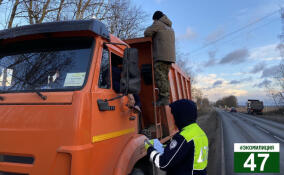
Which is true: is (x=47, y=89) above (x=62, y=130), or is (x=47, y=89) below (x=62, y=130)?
above

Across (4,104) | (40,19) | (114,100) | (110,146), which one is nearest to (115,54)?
(114,100)

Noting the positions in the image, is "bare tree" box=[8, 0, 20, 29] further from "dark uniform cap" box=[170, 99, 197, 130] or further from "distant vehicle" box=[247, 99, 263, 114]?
"distant vehicle" box=[247, 99, 263, 114]

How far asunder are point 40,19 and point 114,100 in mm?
9781

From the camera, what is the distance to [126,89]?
2383 mm

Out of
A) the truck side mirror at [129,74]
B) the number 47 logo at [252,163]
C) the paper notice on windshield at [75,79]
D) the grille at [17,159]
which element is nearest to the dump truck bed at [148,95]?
the truck side mirror at [129,74]

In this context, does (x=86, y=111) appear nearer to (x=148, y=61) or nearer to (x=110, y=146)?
(x=110, y=146)

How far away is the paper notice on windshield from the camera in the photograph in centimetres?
223

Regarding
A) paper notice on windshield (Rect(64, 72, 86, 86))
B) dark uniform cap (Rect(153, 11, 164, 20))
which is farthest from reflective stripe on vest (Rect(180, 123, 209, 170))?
dark uniform cap (Rect(153, 11, 164, 20))

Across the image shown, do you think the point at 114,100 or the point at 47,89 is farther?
the point at 114,100

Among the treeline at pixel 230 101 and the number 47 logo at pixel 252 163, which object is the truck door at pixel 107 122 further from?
the treeline at pixel 230 101

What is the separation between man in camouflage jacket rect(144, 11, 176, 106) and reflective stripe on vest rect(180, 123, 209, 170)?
1.69 meters

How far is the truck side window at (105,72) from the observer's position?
2.45 meters

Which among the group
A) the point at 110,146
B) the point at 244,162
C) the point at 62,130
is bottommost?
the point at 244,162

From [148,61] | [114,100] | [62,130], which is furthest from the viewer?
[148,61]
